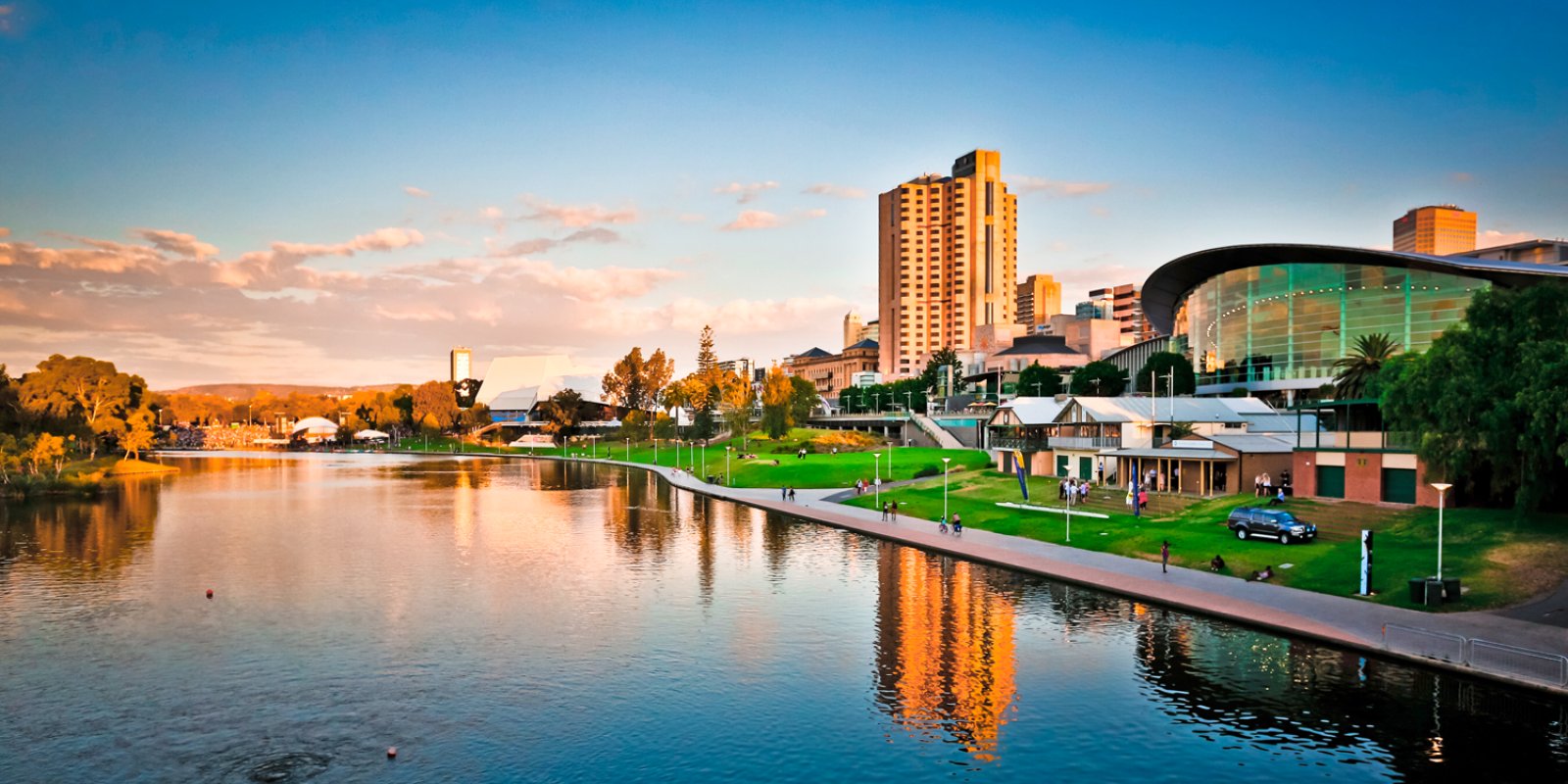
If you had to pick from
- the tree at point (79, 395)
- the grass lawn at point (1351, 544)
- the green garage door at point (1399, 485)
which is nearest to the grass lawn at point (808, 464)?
the grass lawn at point (1351, 544)

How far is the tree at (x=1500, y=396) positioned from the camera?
102 ft

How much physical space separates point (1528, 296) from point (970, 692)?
27.8 m

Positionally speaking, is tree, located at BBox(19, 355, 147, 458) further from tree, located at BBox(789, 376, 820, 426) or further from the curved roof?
the curved roof

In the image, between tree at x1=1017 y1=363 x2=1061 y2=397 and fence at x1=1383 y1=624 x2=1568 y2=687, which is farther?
tree at x1=1017 y1=363 x2=1061 y2=397

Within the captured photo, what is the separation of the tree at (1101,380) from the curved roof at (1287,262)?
38.9ft

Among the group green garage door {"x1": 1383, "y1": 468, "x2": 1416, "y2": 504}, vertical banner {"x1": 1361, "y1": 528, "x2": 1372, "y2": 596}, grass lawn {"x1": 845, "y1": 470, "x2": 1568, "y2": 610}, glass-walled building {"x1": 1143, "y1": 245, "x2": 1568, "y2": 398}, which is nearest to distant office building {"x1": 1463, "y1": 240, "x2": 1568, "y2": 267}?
glass-walled building {"x1": 1143, "y1": 245, "x2": 1568, "y2": 398}

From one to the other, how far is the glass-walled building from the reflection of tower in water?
7031cm

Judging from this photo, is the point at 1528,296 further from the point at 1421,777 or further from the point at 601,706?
the point at 601,706

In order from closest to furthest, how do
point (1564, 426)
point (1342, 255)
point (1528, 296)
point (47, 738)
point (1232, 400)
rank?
1. point (47, 738)
2. point (1564, 426)
3. point (1528, 296)
4. point (1232, 400)
5. point (1342, 255)

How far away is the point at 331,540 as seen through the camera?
54.6 metres

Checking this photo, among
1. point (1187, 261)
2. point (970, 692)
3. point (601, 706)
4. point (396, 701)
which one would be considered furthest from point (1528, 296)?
point (1187, 261)

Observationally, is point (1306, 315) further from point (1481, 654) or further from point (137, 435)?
point (137, 435)

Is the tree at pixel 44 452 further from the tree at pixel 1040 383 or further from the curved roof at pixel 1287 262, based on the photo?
the curved roof at pixel 1287 262

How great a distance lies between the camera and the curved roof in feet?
292
